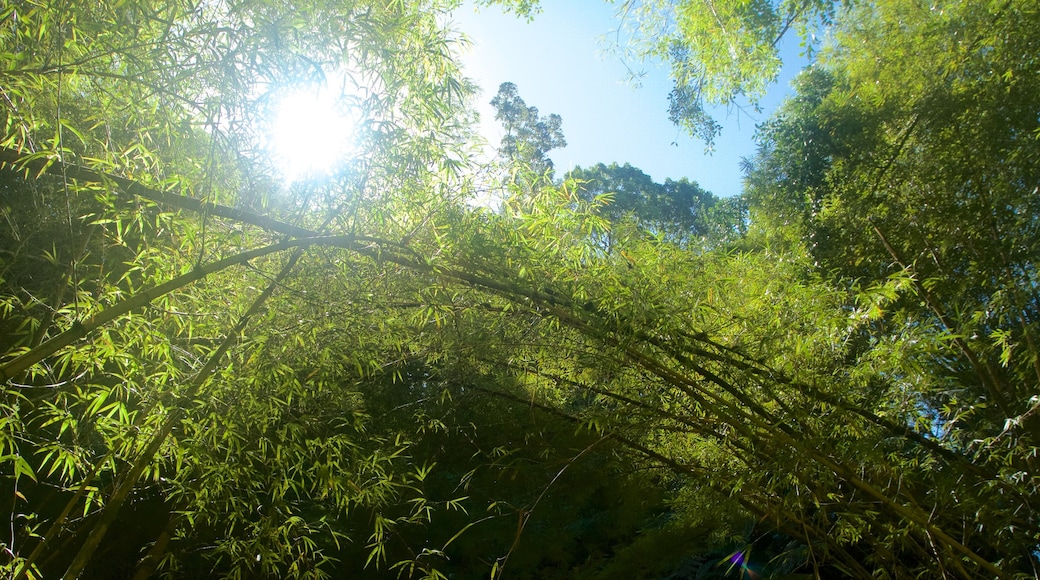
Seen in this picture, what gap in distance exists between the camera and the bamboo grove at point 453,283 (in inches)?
78.2

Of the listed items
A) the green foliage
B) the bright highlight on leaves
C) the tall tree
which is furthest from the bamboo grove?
the tall tree

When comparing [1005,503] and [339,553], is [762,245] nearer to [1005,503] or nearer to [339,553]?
[1005,503]

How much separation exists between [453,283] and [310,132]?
72 centimetres

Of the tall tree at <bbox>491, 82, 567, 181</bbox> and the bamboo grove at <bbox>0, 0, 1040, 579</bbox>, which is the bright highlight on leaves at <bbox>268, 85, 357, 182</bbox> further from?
the tall tree at <bbox>491, 82, 567, 181</bbox>

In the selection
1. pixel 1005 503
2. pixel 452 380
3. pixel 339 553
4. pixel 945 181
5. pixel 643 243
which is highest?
pixel 945 181

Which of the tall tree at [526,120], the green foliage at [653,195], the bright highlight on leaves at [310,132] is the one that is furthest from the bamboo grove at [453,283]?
the tall tree at [526,120]

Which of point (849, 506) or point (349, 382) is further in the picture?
point (349, 382)

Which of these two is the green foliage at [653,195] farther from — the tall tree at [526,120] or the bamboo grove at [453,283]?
the bamboo grove at [453,283]

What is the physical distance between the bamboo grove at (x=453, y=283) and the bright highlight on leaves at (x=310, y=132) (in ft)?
0.15

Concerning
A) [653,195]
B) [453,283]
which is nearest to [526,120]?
[653,195]

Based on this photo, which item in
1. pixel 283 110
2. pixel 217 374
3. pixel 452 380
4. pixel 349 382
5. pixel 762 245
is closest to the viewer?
pixel 283 110

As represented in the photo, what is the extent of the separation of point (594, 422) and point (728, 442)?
0.58 meters

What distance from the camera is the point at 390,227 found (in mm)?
2449

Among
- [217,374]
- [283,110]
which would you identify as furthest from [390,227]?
[217,374]
